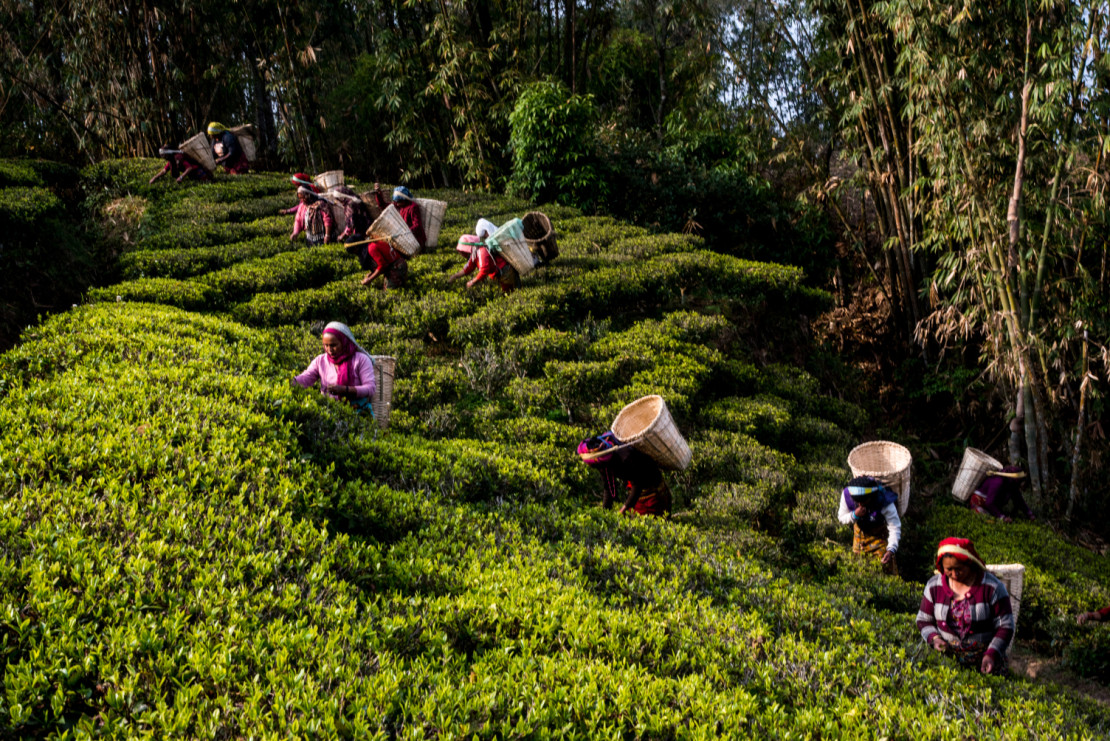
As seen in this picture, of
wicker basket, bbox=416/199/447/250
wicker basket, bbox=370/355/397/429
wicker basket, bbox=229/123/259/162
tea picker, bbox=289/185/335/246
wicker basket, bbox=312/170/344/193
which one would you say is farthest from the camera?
wicker basket, bbox=229/123/259/162

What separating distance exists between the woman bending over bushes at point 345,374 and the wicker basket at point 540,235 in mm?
4419

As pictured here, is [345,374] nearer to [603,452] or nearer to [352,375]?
[352,375]

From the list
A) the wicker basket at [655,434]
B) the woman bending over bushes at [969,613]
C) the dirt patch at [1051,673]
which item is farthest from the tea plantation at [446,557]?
the wicker basket at [655,434]

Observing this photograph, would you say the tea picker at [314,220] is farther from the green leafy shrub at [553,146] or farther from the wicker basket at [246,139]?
the wicker basket at [246,139]

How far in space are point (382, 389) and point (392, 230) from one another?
3.73 m

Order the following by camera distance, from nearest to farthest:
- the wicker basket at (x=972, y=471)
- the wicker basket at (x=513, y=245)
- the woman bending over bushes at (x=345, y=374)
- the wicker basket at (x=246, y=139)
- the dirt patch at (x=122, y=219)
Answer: the woman bending over bushes at (x=345, y=374) → the wicker basket at (x=972, y=471) → the wicker basket at (x=513, y=245) → the dirt patch at (x=122, y=219) → the wicker basket at (x=246, y=139)

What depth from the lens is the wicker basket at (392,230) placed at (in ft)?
33.4

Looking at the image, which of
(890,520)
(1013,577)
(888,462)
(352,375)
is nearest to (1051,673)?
(1013,577)

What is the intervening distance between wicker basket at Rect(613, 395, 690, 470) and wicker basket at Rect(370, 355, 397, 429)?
7.80 ft

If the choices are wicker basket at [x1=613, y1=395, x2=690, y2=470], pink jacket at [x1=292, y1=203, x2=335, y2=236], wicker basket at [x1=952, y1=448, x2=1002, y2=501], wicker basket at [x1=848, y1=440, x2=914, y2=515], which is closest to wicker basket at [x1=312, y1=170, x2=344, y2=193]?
pink jacket at [x1=292, y1=203, x2=335, y2=236]

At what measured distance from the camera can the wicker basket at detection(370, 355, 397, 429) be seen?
280 inches

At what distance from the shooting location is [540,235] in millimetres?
11352

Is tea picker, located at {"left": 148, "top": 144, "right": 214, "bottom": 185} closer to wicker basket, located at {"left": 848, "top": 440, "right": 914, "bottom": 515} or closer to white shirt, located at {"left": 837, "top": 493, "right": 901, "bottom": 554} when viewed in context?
wicker basket, located at {"left": 848, "top": 440, "right": 914, "bottom": 515}

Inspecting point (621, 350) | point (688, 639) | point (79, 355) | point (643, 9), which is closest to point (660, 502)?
point (688, 639)
